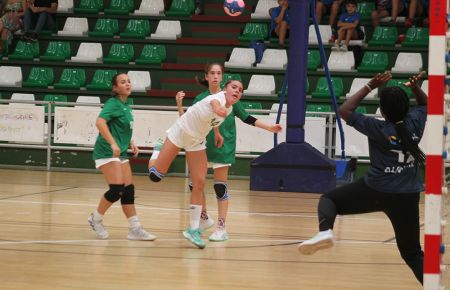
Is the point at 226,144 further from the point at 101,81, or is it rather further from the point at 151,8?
the point at 151,8

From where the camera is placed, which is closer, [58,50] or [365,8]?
[365,8]

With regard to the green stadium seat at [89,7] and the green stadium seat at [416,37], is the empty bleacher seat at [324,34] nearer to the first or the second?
the green stadium seat at [416,37]

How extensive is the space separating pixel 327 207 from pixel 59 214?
5492 millimetres

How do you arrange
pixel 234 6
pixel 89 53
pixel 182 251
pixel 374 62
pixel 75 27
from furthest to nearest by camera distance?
1. pixel 75 27
2. pixel 89 53
3. pixel 374 62
4. pixel 234 6
5. pixel 182 251

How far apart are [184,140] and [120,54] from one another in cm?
1162

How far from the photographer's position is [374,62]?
61.5 ft

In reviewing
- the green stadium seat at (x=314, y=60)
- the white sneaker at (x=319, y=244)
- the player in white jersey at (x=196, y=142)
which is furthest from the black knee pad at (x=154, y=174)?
the green stadium seat at (x=314, y=60)

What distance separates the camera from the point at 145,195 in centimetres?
1343

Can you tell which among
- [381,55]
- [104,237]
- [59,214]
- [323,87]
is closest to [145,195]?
[59,214]

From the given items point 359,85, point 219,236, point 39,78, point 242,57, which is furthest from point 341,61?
point 219,236

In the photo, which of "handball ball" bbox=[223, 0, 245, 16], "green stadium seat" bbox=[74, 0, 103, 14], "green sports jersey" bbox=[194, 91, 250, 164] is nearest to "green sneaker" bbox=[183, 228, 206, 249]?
"green sports jersey" bbox=[194, 91, 250, 164]

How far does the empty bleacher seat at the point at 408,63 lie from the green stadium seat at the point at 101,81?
588 centimetres

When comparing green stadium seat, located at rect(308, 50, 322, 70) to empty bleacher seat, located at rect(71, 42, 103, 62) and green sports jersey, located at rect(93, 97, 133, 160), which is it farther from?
green sports jersey, located at rect(93, 97, 133, 160)

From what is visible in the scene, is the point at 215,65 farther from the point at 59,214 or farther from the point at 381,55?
the point at 381,55
